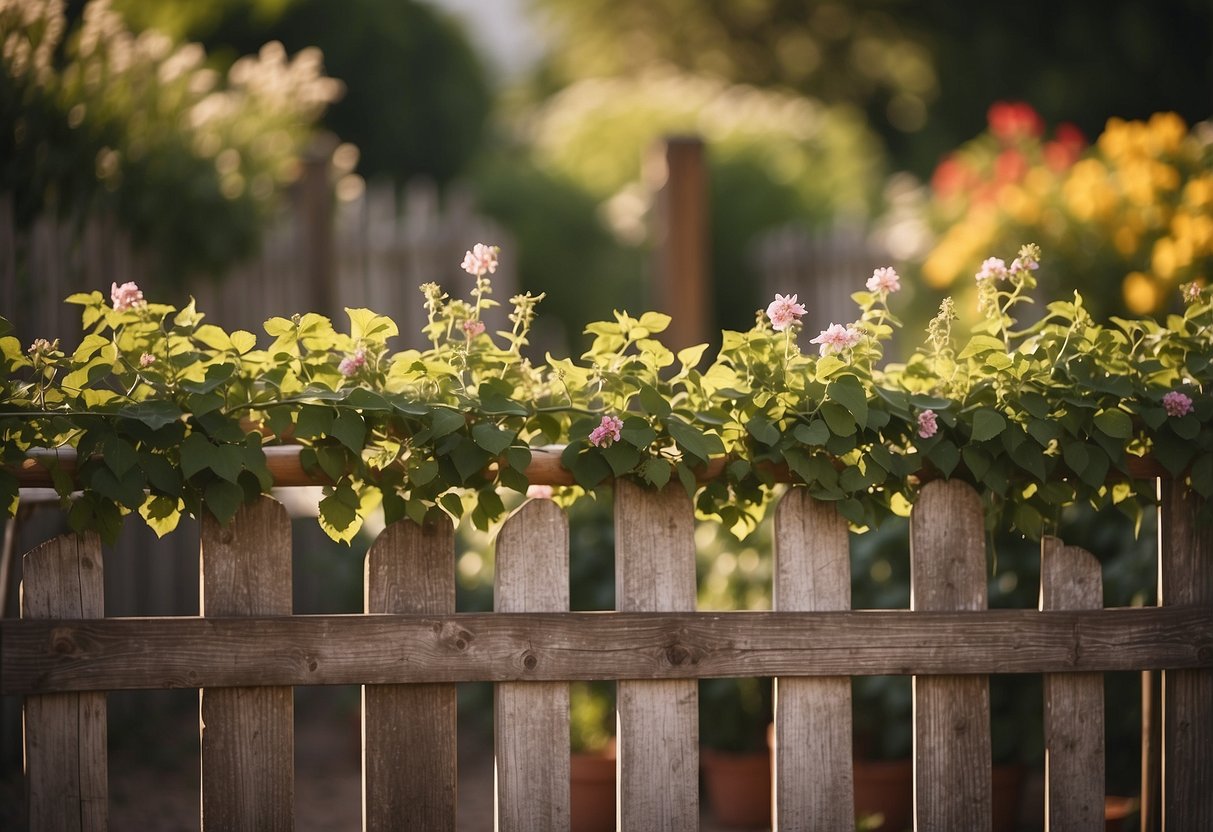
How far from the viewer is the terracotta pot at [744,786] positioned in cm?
339

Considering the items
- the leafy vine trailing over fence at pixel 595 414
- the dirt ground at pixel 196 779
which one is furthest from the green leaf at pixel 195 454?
the dirt ground at pixel 196 779

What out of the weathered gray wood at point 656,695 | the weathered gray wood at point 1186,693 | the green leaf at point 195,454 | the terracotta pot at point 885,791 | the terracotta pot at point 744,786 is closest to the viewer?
the green leaf at point 195,454

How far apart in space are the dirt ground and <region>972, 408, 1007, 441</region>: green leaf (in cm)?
180

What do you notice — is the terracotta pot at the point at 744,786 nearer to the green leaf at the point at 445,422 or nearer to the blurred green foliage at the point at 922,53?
the green leaf at the point at 445,422

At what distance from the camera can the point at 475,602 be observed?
4.04m

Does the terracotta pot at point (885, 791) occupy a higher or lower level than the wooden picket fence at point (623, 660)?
lower

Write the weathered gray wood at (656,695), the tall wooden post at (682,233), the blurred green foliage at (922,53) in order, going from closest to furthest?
the weathered gray wood at (656,695), the tall wooden post at (682,233), the blurred green foliage at (922,53)

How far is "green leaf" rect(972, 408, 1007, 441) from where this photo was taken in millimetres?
2092

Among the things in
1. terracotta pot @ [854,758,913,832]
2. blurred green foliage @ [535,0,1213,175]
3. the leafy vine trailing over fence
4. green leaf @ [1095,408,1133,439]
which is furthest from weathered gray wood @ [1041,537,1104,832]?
blurred green foliage @ [535,0,1213,175]

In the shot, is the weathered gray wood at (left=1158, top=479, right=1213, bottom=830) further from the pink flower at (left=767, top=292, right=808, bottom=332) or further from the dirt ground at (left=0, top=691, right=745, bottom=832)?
the dirt ground at (left=0, top=691, right=745, bottom=832)

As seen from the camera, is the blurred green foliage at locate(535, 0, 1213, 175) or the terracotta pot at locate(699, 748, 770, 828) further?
Answer: the blurred green foliage at locate(535, 0, 1213, 175)

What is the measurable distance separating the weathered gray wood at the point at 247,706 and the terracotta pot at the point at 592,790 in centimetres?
138

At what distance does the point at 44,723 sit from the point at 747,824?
2.06m

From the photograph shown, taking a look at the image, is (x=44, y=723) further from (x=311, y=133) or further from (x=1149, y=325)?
(x=311, y=133)
